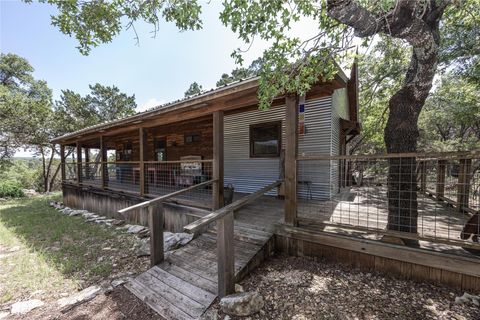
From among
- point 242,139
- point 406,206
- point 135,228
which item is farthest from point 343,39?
point 135,228

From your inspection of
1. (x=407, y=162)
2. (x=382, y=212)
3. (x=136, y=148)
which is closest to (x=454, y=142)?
(x=382, y=212)

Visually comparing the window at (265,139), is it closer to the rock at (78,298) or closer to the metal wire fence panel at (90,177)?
the rock at (78,298)

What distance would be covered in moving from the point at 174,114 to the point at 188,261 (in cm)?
333

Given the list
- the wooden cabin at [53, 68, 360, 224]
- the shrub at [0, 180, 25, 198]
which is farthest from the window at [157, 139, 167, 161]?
the shrub at [0, 180, 25, 198]

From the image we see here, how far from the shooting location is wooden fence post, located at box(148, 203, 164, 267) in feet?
11.1

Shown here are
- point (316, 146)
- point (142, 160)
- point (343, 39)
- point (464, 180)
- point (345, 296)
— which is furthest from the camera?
point (142, 160)

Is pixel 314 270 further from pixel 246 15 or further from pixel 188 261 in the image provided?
pixel 246 15

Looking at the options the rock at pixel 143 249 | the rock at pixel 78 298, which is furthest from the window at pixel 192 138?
the rock at pixel 78 298

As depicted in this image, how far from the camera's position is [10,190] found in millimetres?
13906

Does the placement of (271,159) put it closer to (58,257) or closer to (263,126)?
(263,126)

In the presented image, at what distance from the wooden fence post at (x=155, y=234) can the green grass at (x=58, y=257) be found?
0.72m

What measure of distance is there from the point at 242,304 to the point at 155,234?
1.83m

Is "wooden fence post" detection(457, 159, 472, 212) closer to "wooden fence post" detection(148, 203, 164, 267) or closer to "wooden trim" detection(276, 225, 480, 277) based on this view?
"wooden trim" detection(276, 225, 480, 277)

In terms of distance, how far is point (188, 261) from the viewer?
131 inches
